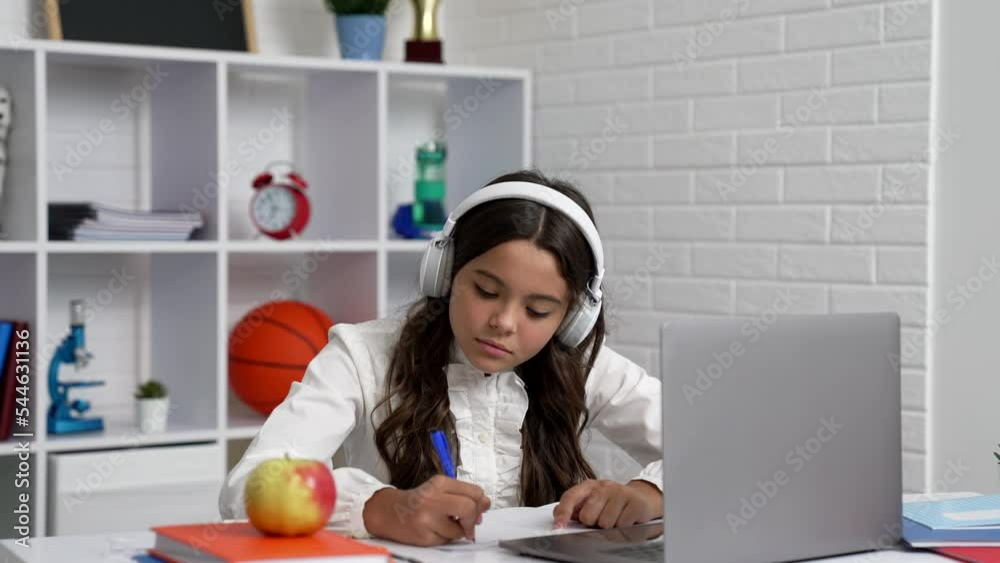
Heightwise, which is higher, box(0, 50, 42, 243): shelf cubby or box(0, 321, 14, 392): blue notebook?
box(0, 50, 42, 243): shelf cubby

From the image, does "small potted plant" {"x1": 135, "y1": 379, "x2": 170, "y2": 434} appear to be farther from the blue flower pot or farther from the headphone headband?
the headphone headband

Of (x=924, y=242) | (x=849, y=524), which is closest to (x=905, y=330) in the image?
(x=924, y=242)

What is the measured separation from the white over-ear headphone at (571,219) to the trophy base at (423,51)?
1871 mm

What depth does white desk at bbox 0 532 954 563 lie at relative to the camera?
139 centimetres

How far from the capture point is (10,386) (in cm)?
303

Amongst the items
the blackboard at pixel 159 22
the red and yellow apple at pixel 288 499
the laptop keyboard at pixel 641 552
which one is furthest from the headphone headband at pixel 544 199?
the blackboard at pixel 159 22

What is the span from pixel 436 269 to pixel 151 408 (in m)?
1.56

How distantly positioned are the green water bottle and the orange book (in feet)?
7.51

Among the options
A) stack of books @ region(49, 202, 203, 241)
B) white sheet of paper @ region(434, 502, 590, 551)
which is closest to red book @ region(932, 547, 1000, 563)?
white sheet of paper @ region(434, 502, 590, 551)

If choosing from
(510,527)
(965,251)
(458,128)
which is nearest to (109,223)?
(458,128)

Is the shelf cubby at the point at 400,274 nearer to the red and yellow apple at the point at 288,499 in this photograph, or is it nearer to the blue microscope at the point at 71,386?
the blue microscope at the point at 71,386

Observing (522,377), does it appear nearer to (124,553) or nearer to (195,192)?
(124,553)

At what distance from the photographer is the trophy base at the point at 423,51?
3652 mm

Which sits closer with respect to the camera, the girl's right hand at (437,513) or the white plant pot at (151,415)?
the girl's right hand at (437,513)
